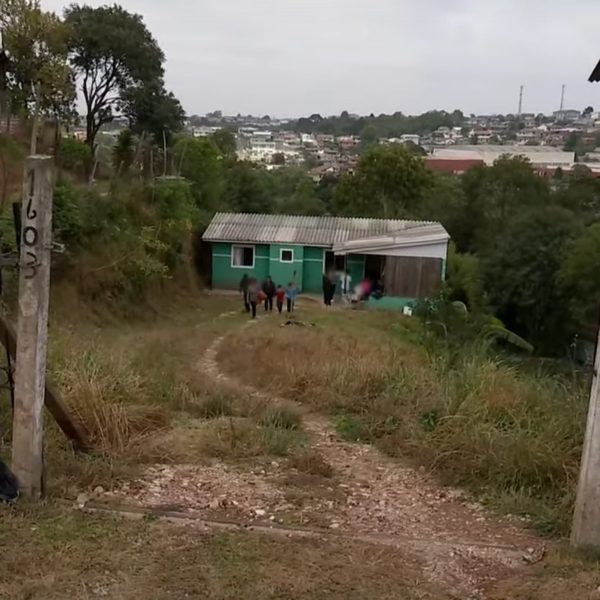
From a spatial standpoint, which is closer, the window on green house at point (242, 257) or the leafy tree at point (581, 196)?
the window on green house at point (242, 257)

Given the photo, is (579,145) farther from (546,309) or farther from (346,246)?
(346,246)

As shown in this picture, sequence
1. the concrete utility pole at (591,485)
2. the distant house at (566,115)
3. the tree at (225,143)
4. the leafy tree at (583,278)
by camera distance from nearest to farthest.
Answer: the concrete utility pole at (591,485) < the leafy tree at (583,278) < the tree at (225,143) < the distant house at (566,115)

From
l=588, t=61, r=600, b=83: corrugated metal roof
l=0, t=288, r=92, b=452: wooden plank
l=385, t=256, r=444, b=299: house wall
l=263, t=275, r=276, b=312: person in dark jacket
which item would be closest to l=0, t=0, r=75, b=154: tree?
l=263, t=275, r=276, b=312: person in dark jacket

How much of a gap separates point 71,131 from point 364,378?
20834mm

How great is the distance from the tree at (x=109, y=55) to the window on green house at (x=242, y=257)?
549 centimetres

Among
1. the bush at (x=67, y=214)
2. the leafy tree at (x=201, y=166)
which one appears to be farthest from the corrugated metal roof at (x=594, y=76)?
the leafy tree at (x=201, y=166)

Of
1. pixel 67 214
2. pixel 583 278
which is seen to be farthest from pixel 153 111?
pixel 583 278

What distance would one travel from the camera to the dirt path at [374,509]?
378cm

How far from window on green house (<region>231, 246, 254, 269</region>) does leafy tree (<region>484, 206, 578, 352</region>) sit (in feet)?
28.1

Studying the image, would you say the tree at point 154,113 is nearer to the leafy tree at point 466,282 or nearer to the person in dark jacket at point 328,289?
the person in dark jacket at point 328,289

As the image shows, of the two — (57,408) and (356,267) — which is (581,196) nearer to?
(356,267)

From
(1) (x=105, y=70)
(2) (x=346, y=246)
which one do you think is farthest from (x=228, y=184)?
(2) (x=346, y=246)

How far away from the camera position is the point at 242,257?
2336 centimetres

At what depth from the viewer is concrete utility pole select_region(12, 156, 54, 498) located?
3.89 meters
